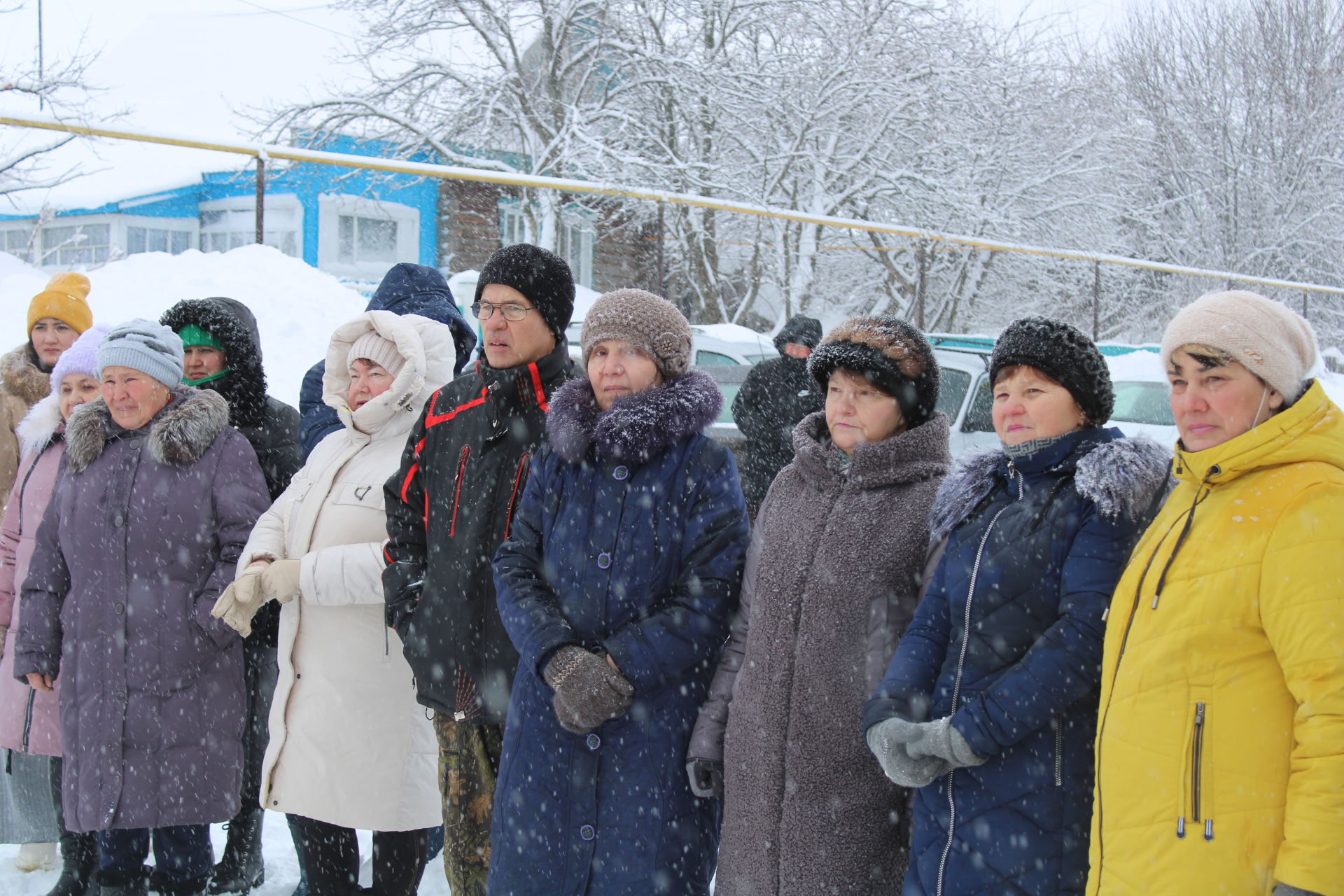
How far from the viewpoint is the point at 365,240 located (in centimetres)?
1206

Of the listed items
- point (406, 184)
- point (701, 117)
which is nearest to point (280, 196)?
point (406, 184)

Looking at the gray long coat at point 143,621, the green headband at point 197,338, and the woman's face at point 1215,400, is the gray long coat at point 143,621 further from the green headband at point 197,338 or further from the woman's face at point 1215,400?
the woman's face at point 1215,400

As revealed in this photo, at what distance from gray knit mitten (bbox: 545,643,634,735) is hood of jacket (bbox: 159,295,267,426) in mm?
2024

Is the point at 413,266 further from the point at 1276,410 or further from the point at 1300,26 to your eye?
the point at 1300,26

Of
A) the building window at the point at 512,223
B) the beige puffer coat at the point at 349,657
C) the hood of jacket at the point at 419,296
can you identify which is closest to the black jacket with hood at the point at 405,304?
the hood of jacket at the point at 419,296

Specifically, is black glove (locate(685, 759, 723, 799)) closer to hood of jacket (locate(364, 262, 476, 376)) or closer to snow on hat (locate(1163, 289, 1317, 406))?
snow on hat (locate(1163, 289, 1317, 406))

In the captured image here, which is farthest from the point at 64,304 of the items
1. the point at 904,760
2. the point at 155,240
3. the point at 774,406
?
the point at 155,240

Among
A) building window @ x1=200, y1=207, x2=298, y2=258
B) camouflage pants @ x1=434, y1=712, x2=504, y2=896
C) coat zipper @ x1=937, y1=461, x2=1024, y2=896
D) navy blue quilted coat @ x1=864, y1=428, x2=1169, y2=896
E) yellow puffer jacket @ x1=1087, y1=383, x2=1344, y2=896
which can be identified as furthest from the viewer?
building window @ x1=200, y1=207, x2=298, y2=258

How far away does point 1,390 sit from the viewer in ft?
13.8

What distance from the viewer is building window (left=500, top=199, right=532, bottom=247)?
849 centimetres

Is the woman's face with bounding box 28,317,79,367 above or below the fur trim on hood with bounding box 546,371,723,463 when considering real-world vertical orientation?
above

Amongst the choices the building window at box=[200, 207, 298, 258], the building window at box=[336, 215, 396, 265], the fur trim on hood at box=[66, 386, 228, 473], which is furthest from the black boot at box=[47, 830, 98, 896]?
the building window at box=[336, 215, 396, 265]

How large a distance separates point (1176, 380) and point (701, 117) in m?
15.9

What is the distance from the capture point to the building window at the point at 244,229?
25.7ft
